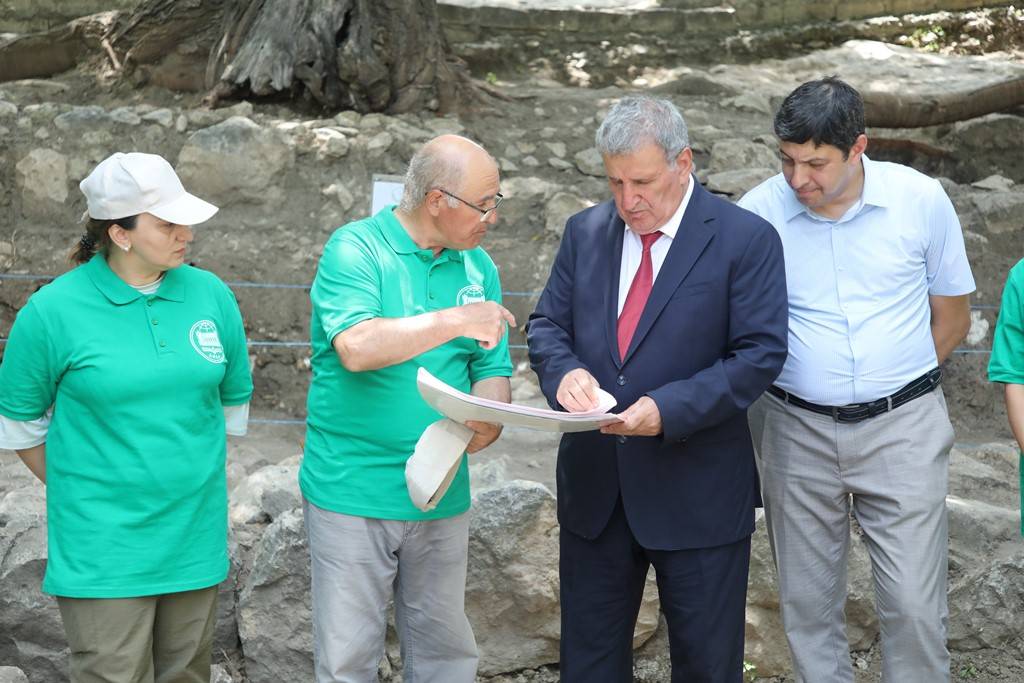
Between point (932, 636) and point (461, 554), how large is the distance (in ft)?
4.41

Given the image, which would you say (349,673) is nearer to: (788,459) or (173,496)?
(173,496)

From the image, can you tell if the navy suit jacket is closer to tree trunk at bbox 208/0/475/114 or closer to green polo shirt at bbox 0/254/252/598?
green polo shirt at bbox 0/254/252/598

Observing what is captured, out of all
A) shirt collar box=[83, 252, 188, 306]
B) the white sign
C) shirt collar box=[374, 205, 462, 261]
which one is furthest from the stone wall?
shirt collar box=[374, 205, 462, 261]

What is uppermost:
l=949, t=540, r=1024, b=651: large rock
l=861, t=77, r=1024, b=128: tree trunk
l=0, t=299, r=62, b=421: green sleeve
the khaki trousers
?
l=0, t=299, r=62, b=421: green sleeve

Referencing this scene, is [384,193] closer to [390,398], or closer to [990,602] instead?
[390,398]

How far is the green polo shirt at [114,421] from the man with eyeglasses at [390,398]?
34 cm

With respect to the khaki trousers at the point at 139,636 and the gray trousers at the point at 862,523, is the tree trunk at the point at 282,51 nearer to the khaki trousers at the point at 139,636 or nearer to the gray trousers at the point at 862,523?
the gray trousers at the point at 862,523

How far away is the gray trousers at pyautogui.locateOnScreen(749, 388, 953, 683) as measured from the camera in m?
3.05

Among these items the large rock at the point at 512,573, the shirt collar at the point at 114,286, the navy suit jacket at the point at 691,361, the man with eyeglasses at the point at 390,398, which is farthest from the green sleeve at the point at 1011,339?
the shirt collar at the point at 114,286

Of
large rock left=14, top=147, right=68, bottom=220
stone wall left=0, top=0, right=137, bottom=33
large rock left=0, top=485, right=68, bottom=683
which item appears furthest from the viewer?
stone wall left=0, top=0, right=137, bottom=33

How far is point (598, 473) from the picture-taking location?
2.96 meters

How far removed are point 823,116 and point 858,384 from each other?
742 mm

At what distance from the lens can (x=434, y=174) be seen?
2912 millimetres

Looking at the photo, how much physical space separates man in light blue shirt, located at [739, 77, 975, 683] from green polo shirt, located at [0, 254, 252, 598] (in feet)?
5.45
